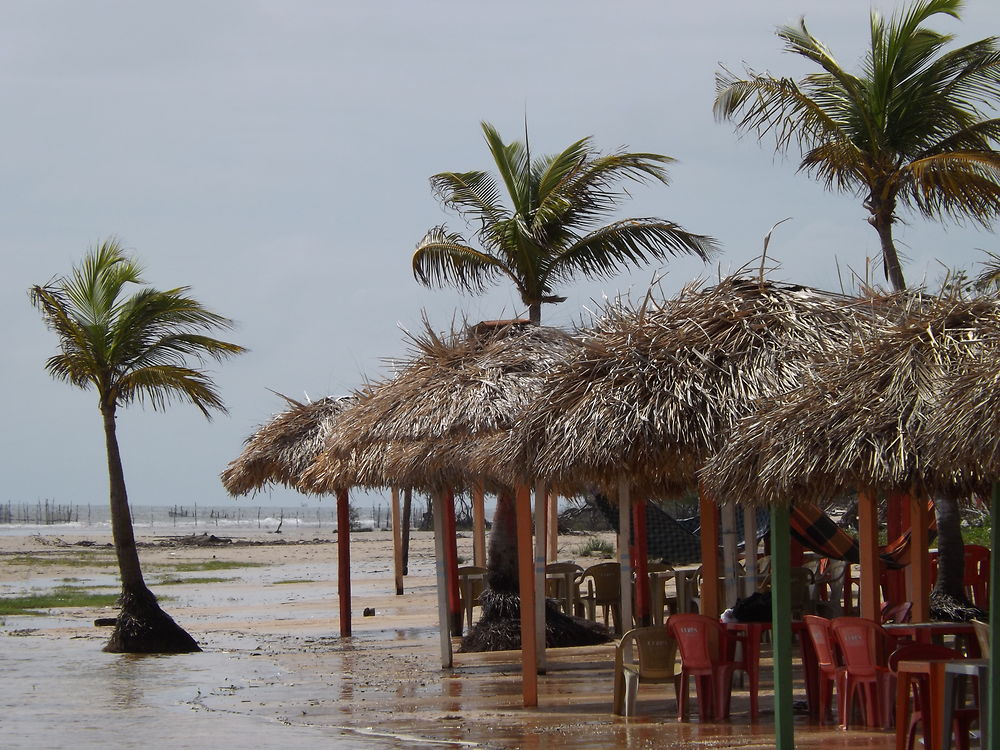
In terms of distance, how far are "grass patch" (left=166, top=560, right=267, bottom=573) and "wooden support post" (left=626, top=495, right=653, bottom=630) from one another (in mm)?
26247

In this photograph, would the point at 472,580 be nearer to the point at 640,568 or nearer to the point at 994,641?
the point at 640,568

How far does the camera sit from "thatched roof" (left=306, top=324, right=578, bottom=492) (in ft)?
36.9

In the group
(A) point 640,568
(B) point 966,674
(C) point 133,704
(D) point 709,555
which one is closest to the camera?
(B) point 966,674

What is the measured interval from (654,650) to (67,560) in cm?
3775

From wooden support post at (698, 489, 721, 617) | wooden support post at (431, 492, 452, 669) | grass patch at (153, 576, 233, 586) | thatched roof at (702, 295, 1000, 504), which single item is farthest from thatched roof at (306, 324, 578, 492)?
grass patch at (153, 576, 233, 586)

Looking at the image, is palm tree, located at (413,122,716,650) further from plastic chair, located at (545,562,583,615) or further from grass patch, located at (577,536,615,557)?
grass patch, located at (577,536,615,557)

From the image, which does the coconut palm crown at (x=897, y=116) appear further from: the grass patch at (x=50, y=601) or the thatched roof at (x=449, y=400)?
the grass patch at (x=50, y=601)

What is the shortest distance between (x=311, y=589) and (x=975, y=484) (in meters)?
22.6

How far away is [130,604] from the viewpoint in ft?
51.1

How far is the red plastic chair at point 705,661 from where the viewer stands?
866cm

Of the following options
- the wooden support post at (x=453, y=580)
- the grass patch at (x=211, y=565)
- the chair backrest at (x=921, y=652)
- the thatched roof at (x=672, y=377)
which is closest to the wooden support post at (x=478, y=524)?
the wooden support post at (x=453, y=580)

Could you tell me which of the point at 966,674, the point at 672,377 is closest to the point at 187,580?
the point at 672,377

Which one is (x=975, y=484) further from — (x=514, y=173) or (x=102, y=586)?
(x=102, y=586)

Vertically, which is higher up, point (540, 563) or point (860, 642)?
point (540, 563)
